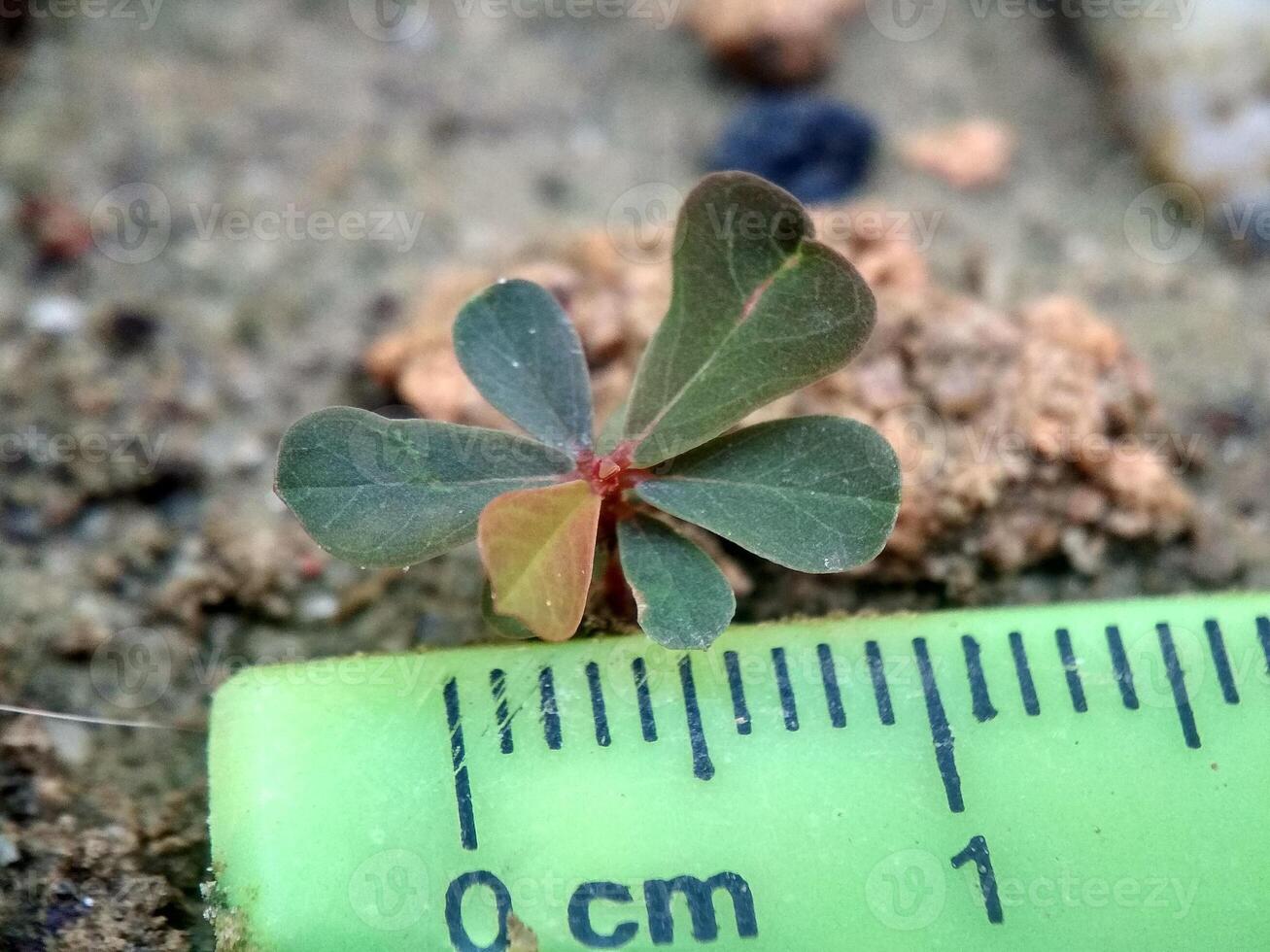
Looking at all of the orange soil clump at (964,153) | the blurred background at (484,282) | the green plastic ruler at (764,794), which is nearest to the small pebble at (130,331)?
the blurred background at (484,282)

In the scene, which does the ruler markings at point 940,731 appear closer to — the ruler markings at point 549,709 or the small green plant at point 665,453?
the small green plant at point 665,453

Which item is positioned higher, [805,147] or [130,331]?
[805,147]

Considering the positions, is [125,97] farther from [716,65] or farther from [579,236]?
[716,65]

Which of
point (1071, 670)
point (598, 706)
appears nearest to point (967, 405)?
point (1071, 670)

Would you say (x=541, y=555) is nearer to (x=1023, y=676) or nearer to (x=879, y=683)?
(x=879, y=683)

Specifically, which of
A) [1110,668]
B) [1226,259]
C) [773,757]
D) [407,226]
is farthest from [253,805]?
[1226,259]
